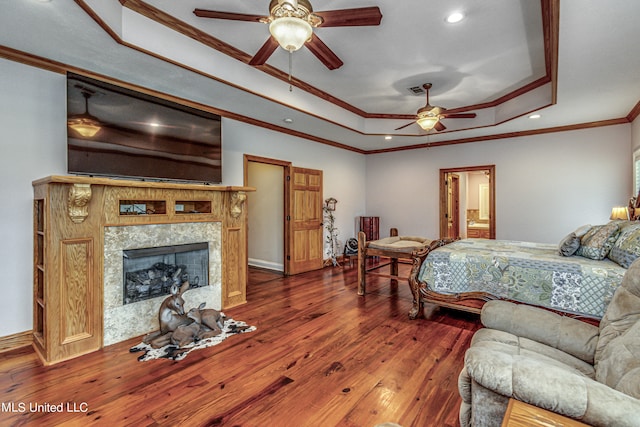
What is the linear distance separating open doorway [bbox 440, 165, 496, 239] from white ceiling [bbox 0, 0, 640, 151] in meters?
1.61

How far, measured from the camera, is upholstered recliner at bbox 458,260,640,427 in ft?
3.39

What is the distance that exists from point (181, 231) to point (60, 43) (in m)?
1.98

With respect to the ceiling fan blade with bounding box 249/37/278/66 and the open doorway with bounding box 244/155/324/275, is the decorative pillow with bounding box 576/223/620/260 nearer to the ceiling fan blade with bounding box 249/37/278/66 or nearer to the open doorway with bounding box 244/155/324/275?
the ceiling fan blade with bounding box 249/37/278/66

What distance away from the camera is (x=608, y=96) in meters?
3.81

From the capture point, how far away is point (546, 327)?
5.94 ft

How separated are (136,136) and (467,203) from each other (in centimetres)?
903

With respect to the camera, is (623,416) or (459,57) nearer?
(623,416)

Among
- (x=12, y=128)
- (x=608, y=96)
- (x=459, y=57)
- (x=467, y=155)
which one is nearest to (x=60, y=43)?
(x=12, y=128)

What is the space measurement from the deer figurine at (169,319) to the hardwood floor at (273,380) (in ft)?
0.71

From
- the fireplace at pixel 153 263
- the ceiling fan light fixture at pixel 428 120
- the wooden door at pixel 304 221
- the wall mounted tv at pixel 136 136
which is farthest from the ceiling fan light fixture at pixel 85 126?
the ceiling fan light fixture at pixel 428 120

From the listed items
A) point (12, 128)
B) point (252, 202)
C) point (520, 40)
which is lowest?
point (252, 202)

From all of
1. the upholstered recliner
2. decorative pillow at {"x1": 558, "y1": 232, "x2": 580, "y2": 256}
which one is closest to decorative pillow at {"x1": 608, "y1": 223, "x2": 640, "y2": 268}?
decorative pillow at {"x1": 558, "y1": 232, "x2": 580, "y2": 256}

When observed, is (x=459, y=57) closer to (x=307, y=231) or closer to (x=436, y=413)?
(x=436, y=413)

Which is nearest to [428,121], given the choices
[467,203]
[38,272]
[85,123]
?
[85,123]
